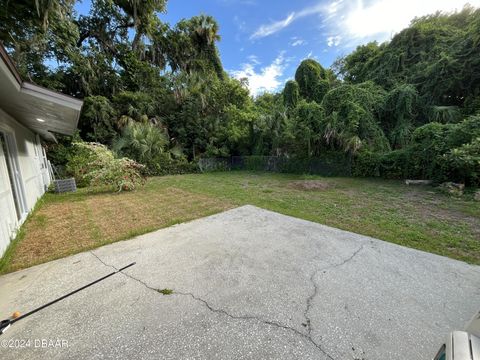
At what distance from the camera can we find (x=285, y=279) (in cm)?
228

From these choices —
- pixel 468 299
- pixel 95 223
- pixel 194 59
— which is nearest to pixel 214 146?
pixel 194 59

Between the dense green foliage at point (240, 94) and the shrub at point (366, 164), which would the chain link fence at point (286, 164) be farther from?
the dense green foliage at point (240, 94)

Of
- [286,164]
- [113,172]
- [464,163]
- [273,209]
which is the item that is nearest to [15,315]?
[273,209]

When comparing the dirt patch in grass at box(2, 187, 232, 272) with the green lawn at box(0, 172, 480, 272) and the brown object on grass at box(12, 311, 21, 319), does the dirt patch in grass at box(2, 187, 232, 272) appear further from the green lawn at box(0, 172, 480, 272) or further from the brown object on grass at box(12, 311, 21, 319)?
the brown object on grass at box(12, 311, 21, 319)

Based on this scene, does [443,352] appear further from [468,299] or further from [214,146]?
[214,146]

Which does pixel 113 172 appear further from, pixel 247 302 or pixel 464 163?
pixel 464 163

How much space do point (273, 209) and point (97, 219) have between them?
157 inches

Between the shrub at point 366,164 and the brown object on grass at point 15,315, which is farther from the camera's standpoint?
the shrub at point 366,164

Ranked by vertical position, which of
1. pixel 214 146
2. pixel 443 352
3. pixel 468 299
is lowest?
Answer: pixel 468 299

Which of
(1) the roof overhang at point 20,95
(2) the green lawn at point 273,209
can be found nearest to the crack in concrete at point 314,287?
(2) the green lawn at point 273,209

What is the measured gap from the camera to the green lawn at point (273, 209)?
3.18 meters

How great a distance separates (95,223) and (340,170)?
10186mm

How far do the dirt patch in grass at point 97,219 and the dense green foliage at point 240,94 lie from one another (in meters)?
4.14

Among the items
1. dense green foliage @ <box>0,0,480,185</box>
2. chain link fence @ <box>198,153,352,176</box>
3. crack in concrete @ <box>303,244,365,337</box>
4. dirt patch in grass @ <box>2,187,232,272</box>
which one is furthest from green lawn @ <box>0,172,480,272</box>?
chain link fence @ <box>198,153,352,176</box>
